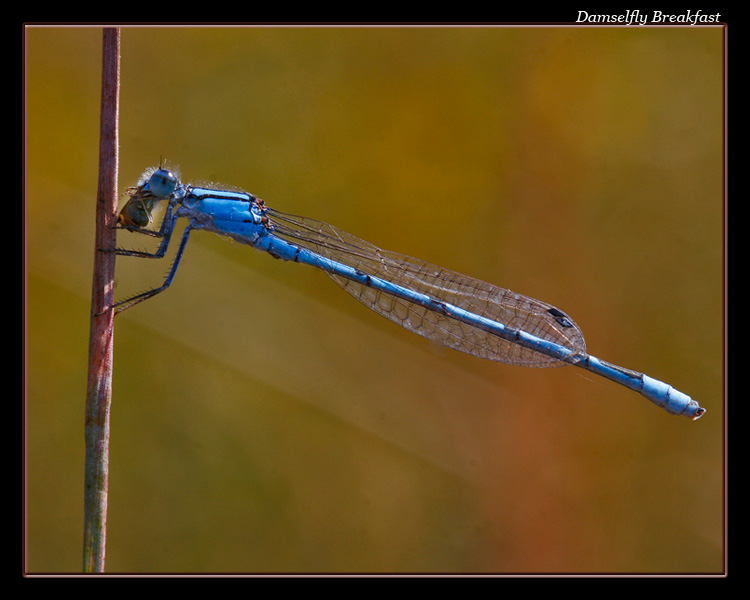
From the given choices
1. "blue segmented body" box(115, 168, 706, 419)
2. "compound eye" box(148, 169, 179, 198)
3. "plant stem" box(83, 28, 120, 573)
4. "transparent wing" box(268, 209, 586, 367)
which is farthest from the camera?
"transparent wing" box(268, 209, 586, 367)

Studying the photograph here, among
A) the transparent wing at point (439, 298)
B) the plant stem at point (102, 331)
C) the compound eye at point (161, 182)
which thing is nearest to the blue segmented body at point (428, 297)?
the transparent wing at point (439, 298)

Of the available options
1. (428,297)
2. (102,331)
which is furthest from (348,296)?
(102,331)

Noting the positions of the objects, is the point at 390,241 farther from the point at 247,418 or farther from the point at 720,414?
the point at 720,414

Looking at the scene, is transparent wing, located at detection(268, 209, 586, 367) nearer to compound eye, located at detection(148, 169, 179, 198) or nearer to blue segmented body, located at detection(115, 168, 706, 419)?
blue segmented body, located at detection(115, 168, 706, 419)

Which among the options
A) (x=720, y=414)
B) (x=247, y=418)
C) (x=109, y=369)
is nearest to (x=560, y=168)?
(x=720, y=414)

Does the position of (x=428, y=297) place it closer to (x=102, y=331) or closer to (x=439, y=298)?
(x=439, y=298)

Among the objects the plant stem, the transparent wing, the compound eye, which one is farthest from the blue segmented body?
the plant stem

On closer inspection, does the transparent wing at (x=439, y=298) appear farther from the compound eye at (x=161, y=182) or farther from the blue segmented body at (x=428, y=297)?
the compound eye at (x=161, y=182)
